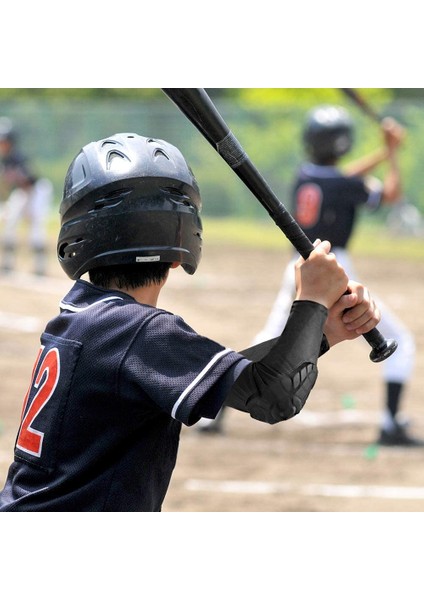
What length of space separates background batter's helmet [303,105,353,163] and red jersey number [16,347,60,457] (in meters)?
4.76

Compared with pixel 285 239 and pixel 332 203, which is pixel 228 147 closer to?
Answer: pixel 332 203

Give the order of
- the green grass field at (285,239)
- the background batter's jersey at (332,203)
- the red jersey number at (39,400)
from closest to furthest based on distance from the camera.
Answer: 1. the red jersey number at (39,400)
2. the background batter's jersey at (332,203)
3. the green grass field at (285,239)

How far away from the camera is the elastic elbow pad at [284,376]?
226cm

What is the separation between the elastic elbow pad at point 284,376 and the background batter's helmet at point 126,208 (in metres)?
0.39

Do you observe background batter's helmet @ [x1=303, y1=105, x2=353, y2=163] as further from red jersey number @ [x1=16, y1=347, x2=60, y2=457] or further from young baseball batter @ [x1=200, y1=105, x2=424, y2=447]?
red jersey number @ [x1=16, y1=347, x2=60, y2=457]

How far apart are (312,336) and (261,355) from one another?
1.15ft

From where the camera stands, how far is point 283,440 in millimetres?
6645

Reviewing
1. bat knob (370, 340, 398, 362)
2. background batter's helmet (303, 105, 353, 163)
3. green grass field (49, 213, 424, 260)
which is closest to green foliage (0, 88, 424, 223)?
green grass field (49, 213, 424, 260)

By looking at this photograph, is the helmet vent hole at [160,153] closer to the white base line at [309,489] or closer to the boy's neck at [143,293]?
the boy's neck at [143,293]

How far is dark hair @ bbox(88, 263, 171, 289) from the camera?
2502 millimetres

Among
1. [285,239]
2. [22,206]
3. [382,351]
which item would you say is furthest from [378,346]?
[285,239]

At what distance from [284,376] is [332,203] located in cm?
463

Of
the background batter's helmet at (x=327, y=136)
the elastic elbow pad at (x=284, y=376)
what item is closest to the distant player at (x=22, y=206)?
the background batter's helmet at (x=327, y=136)

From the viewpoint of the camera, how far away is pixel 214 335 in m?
9.90
